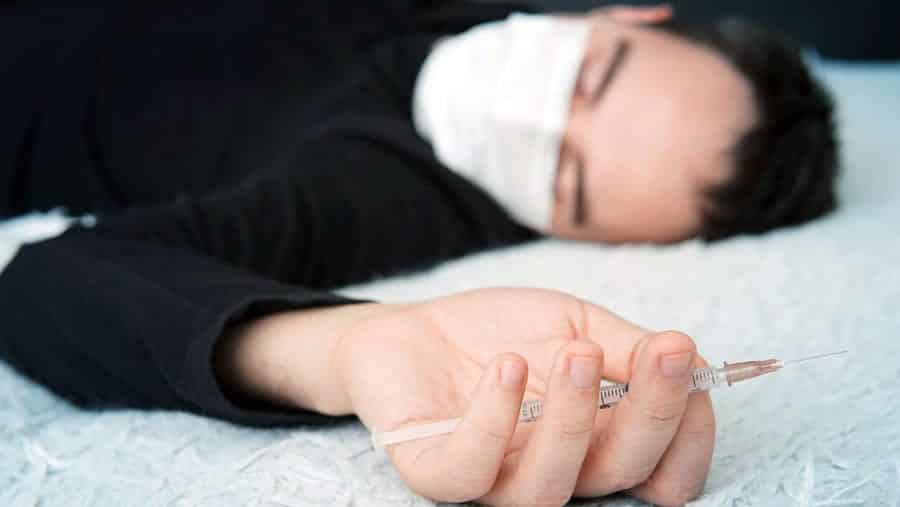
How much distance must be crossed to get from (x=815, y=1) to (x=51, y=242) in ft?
Answer: 5.07

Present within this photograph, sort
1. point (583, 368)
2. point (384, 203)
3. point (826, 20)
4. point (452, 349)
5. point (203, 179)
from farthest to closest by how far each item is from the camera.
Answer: point (826, 20)
point (203, 179)
point (384, 203)
point (452, 349)
point (583, 368)

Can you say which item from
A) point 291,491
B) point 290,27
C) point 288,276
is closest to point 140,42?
Answer: point 290,27

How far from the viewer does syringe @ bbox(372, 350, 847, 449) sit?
0.42 m

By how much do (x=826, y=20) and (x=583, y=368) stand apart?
1.61m

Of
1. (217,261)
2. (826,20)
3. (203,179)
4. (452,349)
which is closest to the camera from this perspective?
(452,349)

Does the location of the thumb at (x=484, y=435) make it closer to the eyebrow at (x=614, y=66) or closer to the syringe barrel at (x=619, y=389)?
the syringe barrel at (x=619, y=389)

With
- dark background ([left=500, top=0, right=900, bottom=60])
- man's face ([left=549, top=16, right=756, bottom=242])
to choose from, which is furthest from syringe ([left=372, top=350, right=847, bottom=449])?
dark background ([left=500, top=0, right=900, bottom=60])

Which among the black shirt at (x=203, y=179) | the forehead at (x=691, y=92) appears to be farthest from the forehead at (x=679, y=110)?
the black shirt at (x=203, y=179)

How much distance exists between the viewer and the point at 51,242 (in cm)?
68

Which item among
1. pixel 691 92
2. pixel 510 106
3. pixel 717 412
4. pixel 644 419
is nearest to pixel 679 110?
pixel 691 92

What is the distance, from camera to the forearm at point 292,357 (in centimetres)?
52

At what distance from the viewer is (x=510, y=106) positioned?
96 centimetres

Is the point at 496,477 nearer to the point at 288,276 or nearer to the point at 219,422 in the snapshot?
the point at 219,422

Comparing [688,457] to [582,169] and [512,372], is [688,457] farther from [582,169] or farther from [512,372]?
[582,169]
